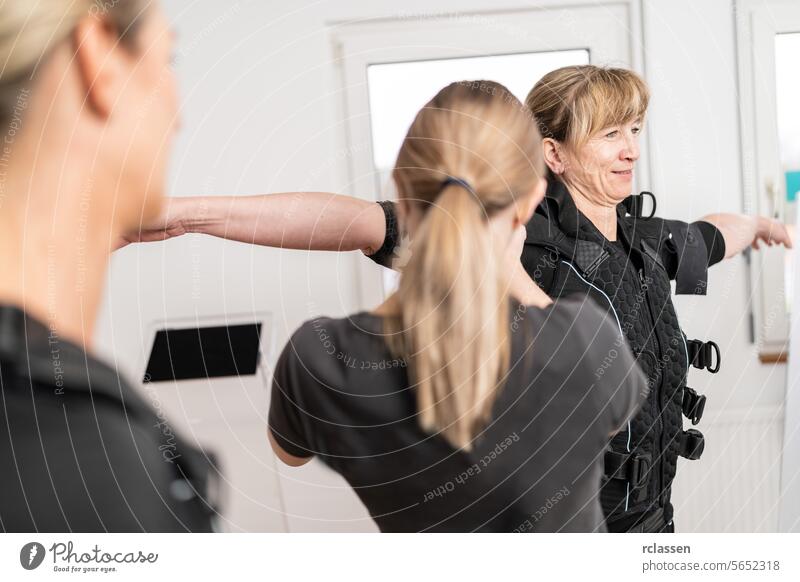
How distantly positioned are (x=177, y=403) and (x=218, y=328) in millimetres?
85

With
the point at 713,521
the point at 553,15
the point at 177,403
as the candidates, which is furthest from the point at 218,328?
the point at 713,521

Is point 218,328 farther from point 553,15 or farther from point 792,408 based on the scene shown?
point 792,408

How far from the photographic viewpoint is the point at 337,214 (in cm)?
72

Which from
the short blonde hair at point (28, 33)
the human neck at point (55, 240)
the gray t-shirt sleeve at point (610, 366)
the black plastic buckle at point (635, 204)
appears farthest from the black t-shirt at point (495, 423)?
the short blonde hair at point (28, 33)

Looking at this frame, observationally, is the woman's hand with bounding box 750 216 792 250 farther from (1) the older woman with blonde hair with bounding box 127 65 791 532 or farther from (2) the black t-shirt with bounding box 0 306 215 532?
(2) the black t-shirt with bounding box 0 306 215 532

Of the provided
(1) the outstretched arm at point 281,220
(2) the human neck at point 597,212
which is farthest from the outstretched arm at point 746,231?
(1) the outstretched arm at point 281,220

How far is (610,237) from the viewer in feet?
2.35

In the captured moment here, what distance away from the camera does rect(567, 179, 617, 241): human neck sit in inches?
27.9

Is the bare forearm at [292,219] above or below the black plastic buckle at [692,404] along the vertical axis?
above

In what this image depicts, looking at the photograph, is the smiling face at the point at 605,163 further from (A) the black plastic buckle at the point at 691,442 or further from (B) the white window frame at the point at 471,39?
(A) the black plastic buckle at the point at 691,442

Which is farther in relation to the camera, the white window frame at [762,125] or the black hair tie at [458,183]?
the white window frame at [762,125]

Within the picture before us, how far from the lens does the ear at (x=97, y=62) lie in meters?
0.67

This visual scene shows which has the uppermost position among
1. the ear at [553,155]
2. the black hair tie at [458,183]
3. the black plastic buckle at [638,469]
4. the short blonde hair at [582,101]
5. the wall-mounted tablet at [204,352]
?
the short blonde hair at [582,101]

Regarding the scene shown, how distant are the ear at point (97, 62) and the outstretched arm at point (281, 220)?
0.11 m
